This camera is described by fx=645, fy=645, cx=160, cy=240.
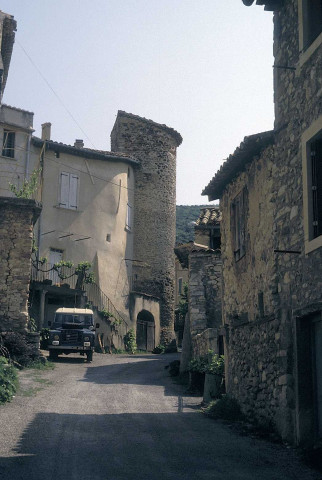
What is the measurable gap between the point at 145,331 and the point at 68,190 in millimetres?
9018

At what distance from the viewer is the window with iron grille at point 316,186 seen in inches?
361

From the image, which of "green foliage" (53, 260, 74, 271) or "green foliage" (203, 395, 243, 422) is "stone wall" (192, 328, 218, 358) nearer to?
"green foliage" (203, 395, 243, 422)

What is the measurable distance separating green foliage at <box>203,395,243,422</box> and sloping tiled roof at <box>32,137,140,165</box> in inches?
848

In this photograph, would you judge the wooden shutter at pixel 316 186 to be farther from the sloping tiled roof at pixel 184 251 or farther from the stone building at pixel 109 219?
the stone building at pixel 109 219

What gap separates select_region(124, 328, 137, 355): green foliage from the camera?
33094 mm

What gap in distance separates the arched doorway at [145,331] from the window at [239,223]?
22155mm

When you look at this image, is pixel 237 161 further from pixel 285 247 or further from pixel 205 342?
pixel 205 342

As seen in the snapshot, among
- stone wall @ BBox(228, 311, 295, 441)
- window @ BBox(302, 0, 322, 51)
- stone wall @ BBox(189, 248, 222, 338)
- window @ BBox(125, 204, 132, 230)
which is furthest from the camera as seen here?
window @ BBox(125, 204, 132, 230)

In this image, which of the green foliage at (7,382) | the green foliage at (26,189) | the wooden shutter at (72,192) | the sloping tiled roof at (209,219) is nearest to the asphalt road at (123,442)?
the green foliage at (7,382)

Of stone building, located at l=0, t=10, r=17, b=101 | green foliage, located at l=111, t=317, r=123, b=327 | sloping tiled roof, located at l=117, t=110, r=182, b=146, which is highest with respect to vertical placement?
sloping tiled roof, located at l=117, t=110, r=182, b=146

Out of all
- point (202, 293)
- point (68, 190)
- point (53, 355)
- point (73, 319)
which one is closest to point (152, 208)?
point (68, 190)

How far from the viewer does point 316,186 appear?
927 cm

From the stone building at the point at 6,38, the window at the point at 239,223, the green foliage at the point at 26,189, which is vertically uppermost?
the stone building at the point at 6,38

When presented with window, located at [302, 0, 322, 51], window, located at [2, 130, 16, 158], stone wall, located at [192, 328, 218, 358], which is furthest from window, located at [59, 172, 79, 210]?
window, located at [302, 0, 322, 51]
